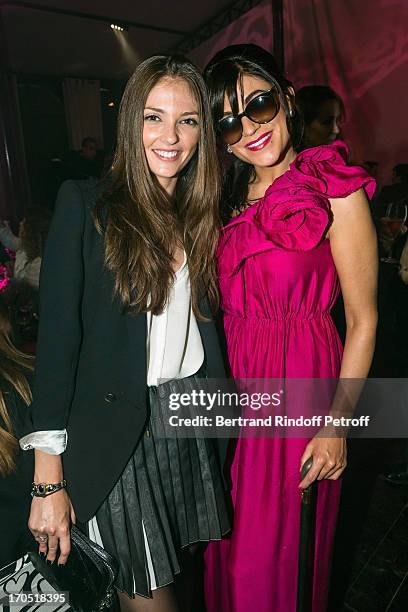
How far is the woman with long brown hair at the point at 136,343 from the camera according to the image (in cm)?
121

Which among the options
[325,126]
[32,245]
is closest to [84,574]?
[325,126]

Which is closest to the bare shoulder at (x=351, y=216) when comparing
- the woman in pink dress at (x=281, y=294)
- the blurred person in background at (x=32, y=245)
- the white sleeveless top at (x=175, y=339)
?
the woman in pink dress at (x=281, y=294)

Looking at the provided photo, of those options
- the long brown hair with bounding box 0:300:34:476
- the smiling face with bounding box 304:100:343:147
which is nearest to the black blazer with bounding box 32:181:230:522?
the long brown hair with bounding box 0:300:34:476

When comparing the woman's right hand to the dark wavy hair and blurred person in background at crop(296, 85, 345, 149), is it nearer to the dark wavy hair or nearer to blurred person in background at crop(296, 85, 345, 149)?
the dark wavy hair

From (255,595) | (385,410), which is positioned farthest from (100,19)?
(255,595)

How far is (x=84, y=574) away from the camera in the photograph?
4.09 feet

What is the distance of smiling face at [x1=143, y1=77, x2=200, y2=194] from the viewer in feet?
4.45

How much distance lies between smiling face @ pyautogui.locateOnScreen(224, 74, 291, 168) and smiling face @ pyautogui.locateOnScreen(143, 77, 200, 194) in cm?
22

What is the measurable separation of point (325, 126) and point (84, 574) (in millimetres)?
1900

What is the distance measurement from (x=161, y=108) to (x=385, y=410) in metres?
3.20

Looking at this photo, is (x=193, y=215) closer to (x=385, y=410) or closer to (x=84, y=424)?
(x=84, y=424)

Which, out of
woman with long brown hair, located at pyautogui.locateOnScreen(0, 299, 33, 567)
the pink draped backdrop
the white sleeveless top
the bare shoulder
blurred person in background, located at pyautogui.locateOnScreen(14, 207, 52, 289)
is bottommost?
woman with long brown hair, located at pyautogui.locateOnScreen(0, 299, 33, 567)

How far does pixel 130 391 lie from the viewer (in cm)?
127

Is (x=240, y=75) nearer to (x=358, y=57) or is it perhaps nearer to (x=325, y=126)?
(x=325, y=126)
